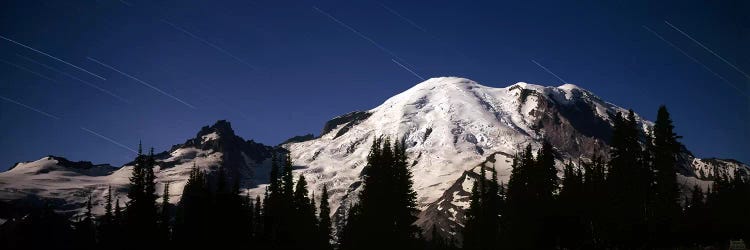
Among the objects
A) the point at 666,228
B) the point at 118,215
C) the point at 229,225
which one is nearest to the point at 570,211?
the point at 666,228

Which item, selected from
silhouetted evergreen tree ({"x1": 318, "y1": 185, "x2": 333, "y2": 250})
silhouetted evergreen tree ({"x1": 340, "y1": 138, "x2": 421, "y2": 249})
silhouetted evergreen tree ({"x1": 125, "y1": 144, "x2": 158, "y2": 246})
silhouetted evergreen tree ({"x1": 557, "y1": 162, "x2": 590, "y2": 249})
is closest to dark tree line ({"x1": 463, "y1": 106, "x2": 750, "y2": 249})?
silhouetted evergreen tree ({"x1": 557, "y1": 162, "x2": 590, "y2": 249})

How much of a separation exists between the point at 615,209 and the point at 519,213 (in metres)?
10.8

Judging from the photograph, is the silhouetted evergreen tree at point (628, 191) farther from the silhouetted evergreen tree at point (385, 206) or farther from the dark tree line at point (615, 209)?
the silhouetted evergreen tree at point (385, 206)

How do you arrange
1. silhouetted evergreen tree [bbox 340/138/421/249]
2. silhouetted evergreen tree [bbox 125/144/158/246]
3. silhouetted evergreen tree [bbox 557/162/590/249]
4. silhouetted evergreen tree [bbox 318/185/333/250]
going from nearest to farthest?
silhouetted evergreen tree [bbox 340/138/421/249], silhouetted evergreen tree [bbox 557/162/590/249], silhouetted evergreen tree [bbox 125/144/158/246], silhouetted evergreen tree [bbox 318/185/333/250]

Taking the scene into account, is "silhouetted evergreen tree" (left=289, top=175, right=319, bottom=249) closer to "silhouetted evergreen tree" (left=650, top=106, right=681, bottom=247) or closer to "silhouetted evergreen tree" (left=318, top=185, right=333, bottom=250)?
"silhouetted evergreen tree" (left=318, top=185, right=333, bottom=250)

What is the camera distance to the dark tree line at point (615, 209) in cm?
5816

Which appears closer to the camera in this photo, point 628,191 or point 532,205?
point 628,191

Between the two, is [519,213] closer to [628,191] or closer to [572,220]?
[572,220]

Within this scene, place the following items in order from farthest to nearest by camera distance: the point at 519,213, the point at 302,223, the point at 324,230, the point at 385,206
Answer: the point at 324,230 < the point at 302,223 < the point at 519,213 < the point at 385,206

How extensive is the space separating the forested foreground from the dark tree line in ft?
0.32

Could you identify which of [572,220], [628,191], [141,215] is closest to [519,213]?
[572,220]

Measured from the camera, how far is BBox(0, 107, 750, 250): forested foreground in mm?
58906

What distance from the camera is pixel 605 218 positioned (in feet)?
203

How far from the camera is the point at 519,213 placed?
6800cm
